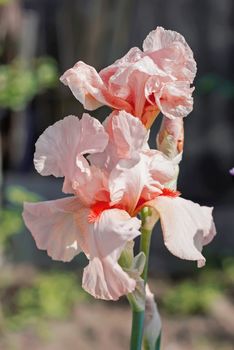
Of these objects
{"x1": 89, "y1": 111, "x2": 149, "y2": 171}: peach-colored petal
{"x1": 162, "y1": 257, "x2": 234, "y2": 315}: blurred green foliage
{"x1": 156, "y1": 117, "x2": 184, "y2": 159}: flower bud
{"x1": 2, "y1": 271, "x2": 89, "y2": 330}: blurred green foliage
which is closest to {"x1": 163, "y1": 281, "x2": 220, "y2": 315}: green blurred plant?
{"x1": 162, "y1": 257, "x2": 234, "y2": 315}: blurred green foliage

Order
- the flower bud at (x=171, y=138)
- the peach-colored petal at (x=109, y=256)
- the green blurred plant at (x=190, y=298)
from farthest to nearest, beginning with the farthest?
the green blurred plant at (x=190, y=298) → the flower bud at (x=171, y=138) → the peach-colored petal at (x=109, y=256)

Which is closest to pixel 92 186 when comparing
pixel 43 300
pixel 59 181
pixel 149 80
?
pixel 149 80

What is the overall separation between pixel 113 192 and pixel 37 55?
12.4ft

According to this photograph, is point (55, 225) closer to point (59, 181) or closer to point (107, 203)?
point (107, 203)

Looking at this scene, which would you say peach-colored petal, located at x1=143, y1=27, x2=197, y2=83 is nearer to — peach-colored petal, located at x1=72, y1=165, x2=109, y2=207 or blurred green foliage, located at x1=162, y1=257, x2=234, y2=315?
peach-colored petal, located at x1=72, y1=165, x2=109, y2=207

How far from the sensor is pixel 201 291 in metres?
3.77

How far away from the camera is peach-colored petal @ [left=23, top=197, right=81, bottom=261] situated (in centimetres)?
94

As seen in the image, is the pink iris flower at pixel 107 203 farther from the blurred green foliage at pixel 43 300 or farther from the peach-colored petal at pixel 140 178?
the blurred green foliage at pixel 43 300

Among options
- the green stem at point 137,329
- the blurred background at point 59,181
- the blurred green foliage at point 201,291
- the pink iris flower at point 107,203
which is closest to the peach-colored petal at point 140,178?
the pink iris flower at point 107,203

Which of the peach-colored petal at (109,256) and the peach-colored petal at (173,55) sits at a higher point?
the peach-colored petal at (173,55)

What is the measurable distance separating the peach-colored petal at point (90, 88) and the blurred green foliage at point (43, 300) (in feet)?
7.90

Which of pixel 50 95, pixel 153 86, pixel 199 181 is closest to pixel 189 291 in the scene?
pixel 199 181

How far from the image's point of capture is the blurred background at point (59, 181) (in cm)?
343

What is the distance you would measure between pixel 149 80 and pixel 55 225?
0.66ft
